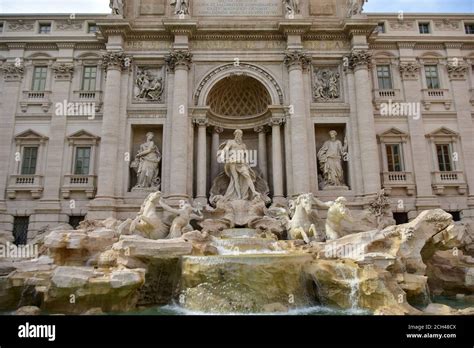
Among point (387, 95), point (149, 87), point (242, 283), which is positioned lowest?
point (242, 283)

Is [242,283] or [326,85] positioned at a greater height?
[326,85]

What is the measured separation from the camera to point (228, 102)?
2136 cm

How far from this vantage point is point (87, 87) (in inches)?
813

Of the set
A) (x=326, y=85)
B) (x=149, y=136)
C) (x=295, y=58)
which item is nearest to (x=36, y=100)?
(x=149, y=136)

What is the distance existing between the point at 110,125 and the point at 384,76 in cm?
1672

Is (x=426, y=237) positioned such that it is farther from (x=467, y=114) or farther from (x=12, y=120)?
(x=12, y=120)

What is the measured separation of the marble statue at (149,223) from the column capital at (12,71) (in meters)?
Result: 13.2

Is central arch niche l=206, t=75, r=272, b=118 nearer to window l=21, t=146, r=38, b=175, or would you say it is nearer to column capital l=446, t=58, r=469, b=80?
window l=21, t=146, r=38, b=175

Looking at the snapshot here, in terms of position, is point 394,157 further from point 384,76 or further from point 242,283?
point 242,283

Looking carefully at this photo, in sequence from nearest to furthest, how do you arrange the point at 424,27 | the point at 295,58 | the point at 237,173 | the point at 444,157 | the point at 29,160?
1. the point at 237,173
2. the point at 295,58
3. the point at 29,160
4. the point at 444,157
5. the point at 424,27

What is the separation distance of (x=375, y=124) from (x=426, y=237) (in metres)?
9.48

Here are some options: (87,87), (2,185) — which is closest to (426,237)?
(87,87)

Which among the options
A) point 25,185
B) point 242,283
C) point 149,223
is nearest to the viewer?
point 242,283

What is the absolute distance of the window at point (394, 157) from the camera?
1978cm
